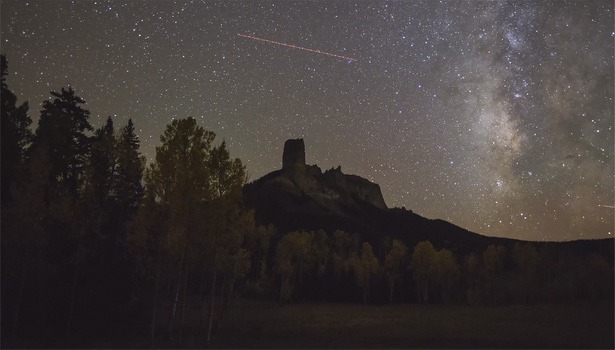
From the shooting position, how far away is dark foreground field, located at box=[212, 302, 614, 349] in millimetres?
34156

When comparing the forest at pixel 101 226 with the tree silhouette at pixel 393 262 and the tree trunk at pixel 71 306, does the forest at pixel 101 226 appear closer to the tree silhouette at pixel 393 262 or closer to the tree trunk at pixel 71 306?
the tree trunk at pixel 71 306

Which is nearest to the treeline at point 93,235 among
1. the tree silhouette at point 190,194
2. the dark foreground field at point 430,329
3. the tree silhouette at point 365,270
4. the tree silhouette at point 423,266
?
the tree silhouette at point 190,194

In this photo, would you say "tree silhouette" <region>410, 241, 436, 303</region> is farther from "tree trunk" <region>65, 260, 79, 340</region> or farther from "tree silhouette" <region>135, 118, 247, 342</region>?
"tree trunk" <region>65, 260, 79, 340</region>

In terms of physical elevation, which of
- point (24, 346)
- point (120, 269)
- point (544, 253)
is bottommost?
point (24, 346)

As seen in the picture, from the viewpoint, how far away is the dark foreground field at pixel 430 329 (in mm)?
34156

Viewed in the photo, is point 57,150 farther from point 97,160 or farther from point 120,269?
point 120,269

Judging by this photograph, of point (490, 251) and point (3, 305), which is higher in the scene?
point (490, 251)

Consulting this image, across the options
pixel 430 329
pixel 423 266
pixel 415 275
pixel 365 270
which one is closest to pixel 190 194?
pixel 430 329

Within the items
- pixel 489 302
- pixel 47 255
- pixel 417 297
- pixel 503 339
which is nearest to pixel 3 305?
pixel 47 255

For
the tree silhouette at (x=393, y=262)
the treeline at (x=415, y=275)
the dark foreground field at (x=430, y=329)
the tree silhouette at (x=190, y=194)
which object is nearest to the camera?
the tree silhouette at (x=190, y=194)

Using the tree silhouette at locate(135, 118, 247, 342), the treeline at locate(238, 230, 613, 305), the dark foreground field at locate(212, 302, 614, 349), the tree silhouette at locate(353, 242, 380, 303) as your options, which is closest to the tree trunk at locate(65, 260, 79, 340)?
the tree silhouette at locate(135, 118, 247, 342)

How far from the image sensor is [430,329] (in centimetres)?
4522

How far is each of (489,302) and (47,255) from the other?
67110 mm

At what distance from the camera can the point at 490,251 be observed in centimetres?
10681
